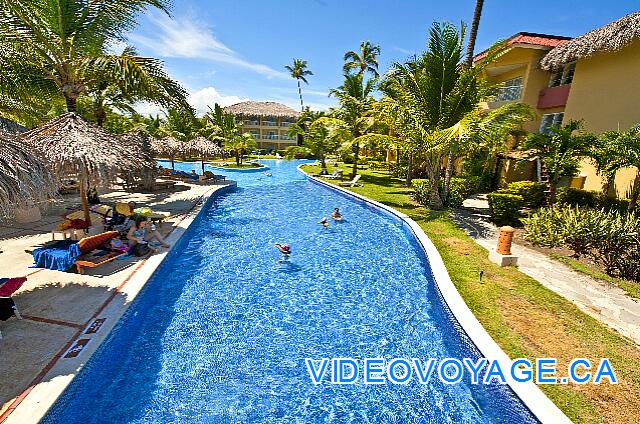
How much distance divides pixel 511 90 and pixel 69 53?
2420 cm

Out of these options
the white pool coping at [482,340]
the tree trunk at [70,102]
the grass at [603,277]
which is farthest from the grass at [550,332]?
the tree trunk at [70,102]

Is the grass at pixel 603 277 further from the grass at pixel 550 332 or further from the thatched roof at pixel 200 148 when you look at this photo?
the thatched roof at pixel 200 148

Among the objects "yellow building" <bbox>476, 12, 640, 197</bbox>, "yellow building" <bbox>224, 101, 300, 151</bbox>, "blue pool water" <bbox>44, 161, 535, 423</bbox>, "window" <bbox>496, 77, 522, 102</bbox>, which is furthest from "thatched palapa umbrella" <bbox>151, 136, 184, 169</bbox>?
"yellow building" <bbox>224, 101, 300, 151</bbox>

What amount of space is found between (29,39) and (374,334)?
45.5 ft

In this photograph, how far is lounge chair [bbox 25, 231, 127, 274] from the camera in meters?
7.13

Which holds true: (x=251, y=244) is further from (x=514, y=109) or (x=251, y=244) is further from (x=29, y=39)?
(x=514, y=109)

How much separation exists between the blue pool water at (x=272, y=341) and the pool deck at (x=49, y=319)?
0.25 m

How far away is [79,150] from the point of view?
8594 millimetres

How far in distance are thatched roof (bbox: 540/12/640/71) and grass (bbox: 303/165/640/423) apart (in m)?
11.6

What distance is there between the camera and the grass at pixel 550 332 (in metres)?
4.18

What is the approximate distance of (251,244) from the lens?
11094 millimetres

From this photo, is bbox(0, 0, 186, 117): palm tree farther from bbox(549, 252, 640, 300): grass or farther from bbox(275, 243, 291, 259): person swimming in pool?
bbox(549, 252, 640, 300): grass

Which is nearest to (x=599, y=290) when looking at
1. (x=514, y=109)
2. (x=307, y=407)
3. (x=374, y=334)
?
(x=374, y=334)

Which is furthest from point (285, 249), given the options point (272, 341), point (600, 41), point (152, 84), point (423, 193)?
point (600, 41)
